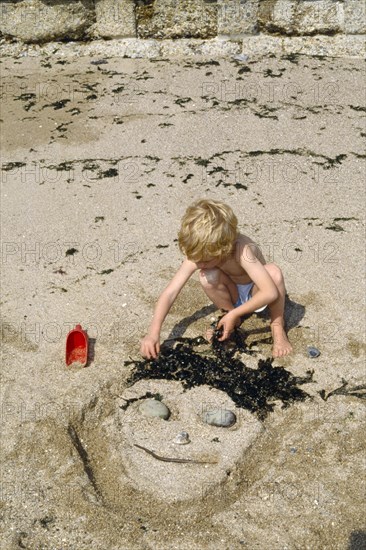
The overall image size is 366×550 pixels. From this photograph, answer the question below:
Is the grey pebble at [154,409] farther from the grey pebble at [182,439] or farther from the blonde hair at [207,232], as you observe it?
the blonde hair at [207,232]

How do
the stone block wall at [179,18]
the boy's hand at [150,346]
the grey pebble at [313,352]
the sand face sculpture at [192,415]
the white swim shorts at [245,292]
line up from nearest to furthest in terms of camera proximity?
the sand face sculpture at [192,415]
the boy's hand at [150,346]
the grey pebble at [313,352]
the white swim shorts at [245,292]
the stone block wall at [179,18]

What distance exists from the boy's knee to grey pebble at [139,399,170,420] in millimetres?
688

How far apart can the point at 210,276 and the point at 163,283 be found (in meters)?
0.58

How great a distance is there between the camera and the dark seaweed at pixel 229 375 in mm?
3494

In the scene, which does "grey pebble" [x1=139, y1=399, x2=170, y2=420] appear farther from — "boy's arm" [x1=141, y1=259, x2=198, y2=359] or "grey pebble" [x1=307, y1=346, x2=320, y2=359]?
"grey pebble" [x1=307, y1=346, x2=320, y2=359]

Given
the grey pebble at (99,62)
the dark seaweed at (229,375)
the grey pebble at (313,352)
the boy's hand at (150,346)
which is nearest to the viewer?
the dark seaweed at (229,375)

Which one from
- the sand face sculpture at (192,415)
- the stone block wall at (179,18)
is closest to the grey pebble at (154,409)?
the sand face sculpture at (192,415)

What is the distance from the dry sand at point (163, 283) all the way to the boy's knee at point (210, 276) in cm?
35

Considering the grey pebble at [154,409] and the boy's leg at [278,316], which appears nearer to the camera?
the grey pebble at [154,409]

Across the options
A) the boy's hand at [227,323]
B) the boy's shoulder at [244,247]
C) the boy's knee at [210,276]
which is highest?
the boy's shoulder at [244,247]

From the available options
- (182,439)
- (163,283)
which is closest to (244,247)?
(163,283)

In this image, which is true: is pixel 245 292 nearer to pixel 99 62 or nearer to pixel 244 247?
pixel 244 247

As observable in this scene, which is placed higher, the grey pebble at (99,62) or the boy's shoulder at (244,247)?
the grey pebble at (99,62)

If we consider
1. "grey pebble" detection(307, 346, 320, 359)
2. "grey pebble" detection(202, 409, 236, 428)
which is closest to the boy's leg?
"grey pebble" detection(307, 346, 320, 359)
